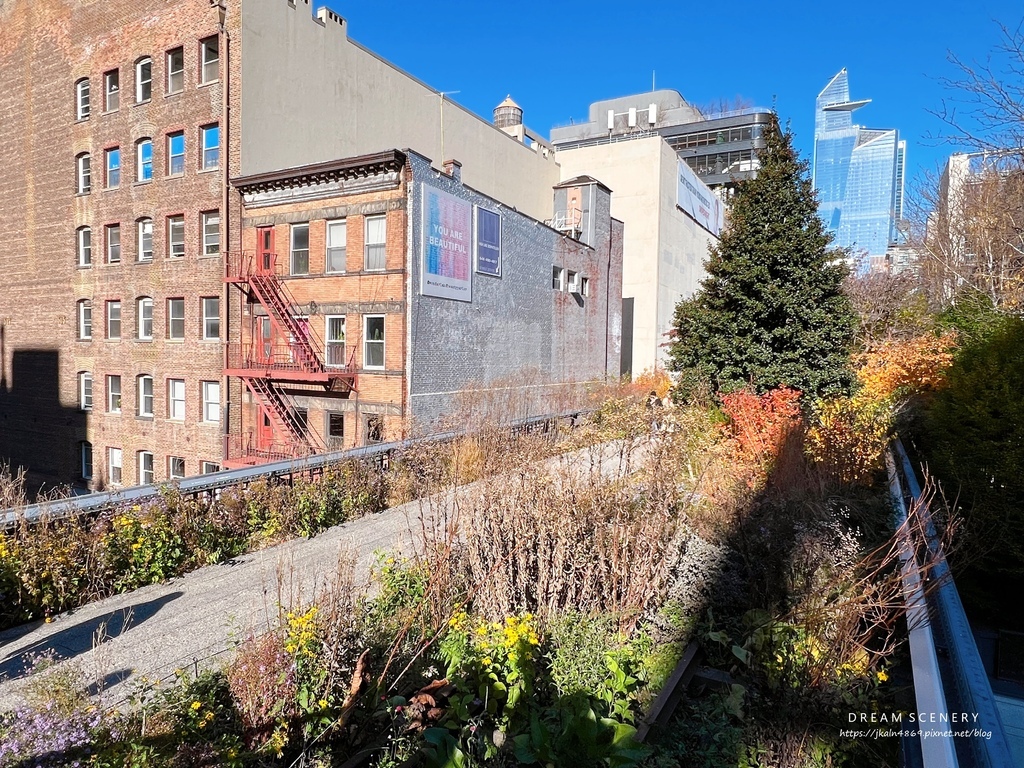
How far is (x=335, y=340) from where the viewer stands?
20.5 meters

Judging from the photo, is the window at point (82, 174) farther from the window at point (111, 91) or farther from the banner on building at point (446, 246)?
the banner on building at point (446, 246)

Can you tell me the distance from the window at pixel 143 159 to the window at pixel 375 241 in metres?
11.3

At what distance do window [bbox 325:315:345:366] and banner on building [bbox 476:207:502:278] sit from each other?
516 centimetres

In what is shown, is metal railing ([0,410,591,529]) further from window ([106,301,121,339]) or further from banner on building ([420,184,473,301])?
window ([106,301,121,339])

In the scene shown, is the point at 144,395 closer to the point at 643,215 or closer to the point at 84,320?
the point at 84,320

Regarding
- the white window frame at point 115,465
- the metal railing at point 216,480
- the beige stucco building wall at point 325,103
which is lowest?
the white window frame at point 115,465

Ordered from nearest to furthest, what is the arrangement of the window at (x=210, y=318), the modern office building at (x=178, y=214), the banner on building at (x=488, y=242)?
the modern office building at (x=178, y=214)
the banner on building at (x=488, y=242)
the window at (x=210, y=318)

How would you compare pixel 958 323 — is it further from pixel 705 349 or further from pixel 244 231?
pixel 244 231

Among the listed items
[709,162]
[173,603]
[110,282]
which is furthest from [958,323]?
[709,162]

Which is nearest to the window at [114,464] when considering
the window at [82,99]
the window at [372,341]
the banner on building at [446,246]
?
the window at [372,341]

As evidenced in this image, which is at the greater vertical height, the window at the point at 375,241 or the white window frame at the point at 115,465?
the window at the point at 375,241

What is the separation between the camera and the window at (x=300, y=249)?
68.8 ft

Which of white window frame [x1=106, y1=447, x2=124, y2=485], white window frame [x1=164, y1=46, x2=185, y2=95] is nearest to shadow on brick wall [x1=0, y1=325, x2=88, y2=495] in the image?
white window frame [x1=106, y1=447, x2=124, y2=485]

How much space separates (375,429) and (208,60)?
15.1 meters
